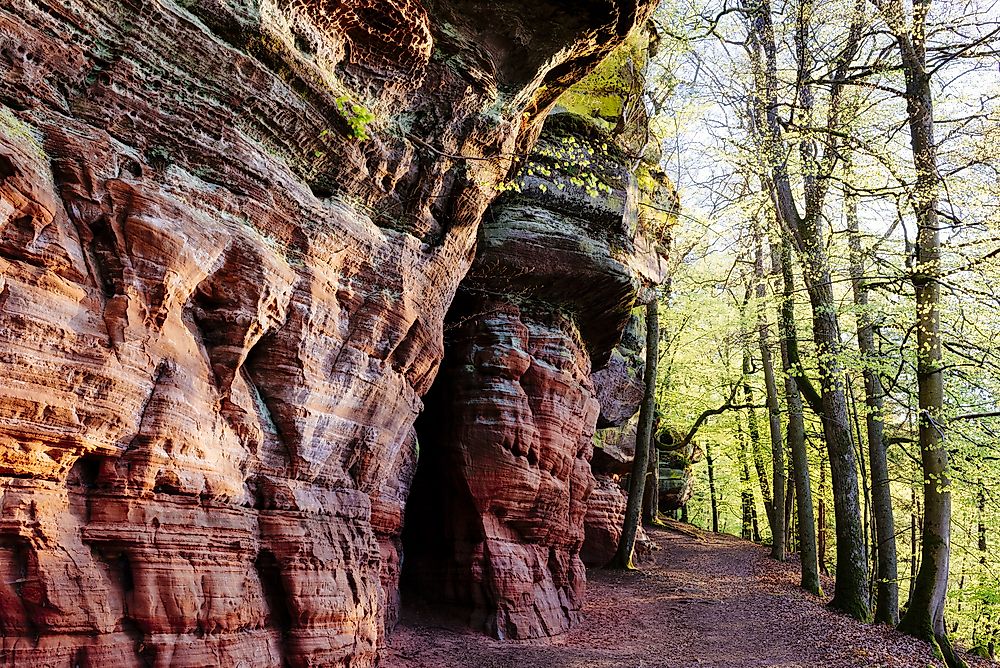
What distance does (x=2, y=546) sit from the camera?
5.02m

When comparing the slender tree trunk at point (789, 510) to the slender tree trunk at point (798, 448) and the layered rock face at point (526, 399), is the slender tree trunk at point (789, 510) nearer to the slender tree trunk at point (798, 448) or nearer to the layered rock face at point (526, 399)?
the slender tree trunk at point (798, 448)

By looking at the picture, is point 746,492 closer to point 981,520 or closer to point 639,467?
point 981,520

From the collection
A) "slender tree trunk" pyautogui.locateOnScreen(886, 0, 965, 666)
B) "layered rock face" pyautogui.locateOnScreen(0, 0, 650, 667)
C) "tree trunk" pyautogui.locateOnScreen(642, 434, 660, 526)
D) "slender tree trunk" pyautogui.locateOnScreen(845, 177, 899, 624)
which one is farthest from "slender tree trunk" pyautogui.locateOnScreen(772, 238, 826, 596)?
"layered rock face" pyautogui.locateOnScreen(0, 0, 650, 667)

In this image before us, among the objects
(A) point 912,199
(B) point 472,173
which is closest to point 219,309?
(B) point 472,173

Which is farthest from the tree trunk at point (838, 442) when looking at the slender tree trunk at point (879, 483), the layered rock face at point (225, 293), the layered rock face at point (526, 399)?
the layered rock face at point (225, 293)

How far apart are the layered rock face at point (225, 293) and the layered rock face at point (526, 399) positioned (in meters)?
2.14

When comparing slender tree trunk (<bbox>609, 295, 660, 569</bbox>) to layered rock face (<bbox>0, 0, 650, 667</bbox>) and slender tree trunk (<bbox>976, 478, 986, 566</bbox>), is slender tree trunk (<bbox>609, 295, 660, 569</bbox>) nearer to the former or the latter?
slender tree trunk (<bbox>976, 478, 986, 566</bbox>)

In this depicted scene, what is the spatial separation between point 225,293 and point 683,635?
11.0m

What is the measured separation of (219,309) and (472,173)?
16.8 feet

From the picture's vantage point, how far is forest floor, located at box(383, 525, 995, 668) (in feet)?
35.0

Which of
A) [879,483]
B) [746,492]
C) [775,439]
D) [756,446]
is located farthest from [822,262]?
[746,492]

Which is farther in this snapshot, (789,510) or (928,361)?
(789,510)

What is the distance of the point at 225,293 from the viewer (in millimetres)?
7055

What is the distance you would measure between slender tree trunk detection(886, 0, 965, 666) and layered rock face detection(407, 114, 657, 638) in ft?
18.8
